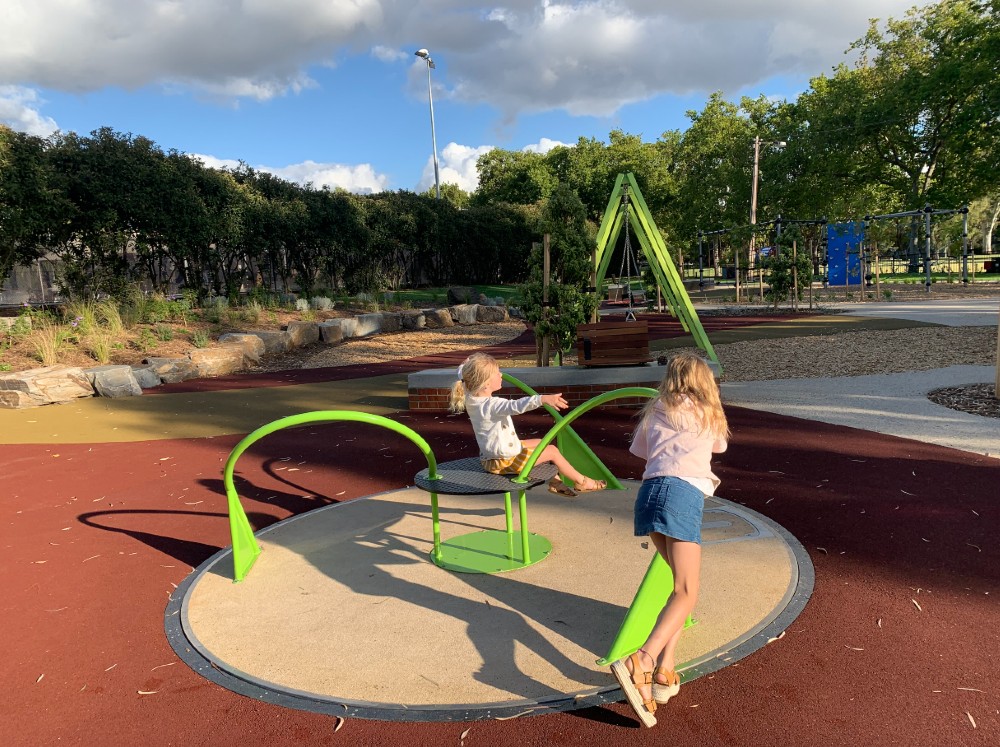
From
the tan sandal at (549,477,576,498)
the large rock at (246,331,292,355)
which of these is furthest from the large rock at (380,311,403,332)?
the tan sandal at (549,477,576,498)

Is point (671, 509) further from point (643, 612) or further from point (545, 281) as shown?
point (545, 281)

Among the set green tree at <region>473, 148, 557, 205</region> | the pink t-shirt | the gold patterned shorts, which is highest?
green tree at <region>473, 148, 557, 205</region>

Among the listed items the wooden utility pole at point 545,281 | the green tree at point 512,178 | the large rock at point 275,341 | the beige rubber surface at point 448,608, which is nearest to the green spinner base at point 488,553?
the beige rubber surface at point 448,608

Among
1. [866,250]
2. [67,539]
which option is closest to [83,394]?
[67,539]

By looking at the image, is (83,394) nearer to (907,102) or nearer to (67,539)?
(67,539)

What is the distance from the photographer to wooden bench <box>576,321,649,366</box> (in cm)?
852

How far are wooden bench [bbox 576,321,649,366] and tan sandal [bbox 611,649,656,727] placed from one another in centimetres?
611

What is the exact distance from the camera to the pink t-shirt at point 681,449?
9.13 feet

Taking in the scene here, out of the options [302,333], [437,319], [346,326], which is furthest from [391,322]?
[302,333]

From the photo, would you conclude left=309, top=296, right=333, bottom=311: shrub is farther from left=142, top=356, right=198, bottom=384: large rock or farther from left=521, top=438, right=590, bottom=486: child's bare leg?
left=521, top=438, right=590, bottom=486: child's bare leg

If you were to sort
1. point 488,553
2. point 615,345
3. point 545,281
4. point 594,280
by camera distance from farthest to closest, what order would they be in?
point 594,280 → point 545,281 → point 615,345 → point 488,553

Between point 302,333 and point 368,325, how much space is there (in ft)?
8.41

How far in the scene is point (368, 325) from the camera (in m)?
18.4

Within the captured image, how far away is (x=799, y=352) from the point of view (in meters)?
12.3
